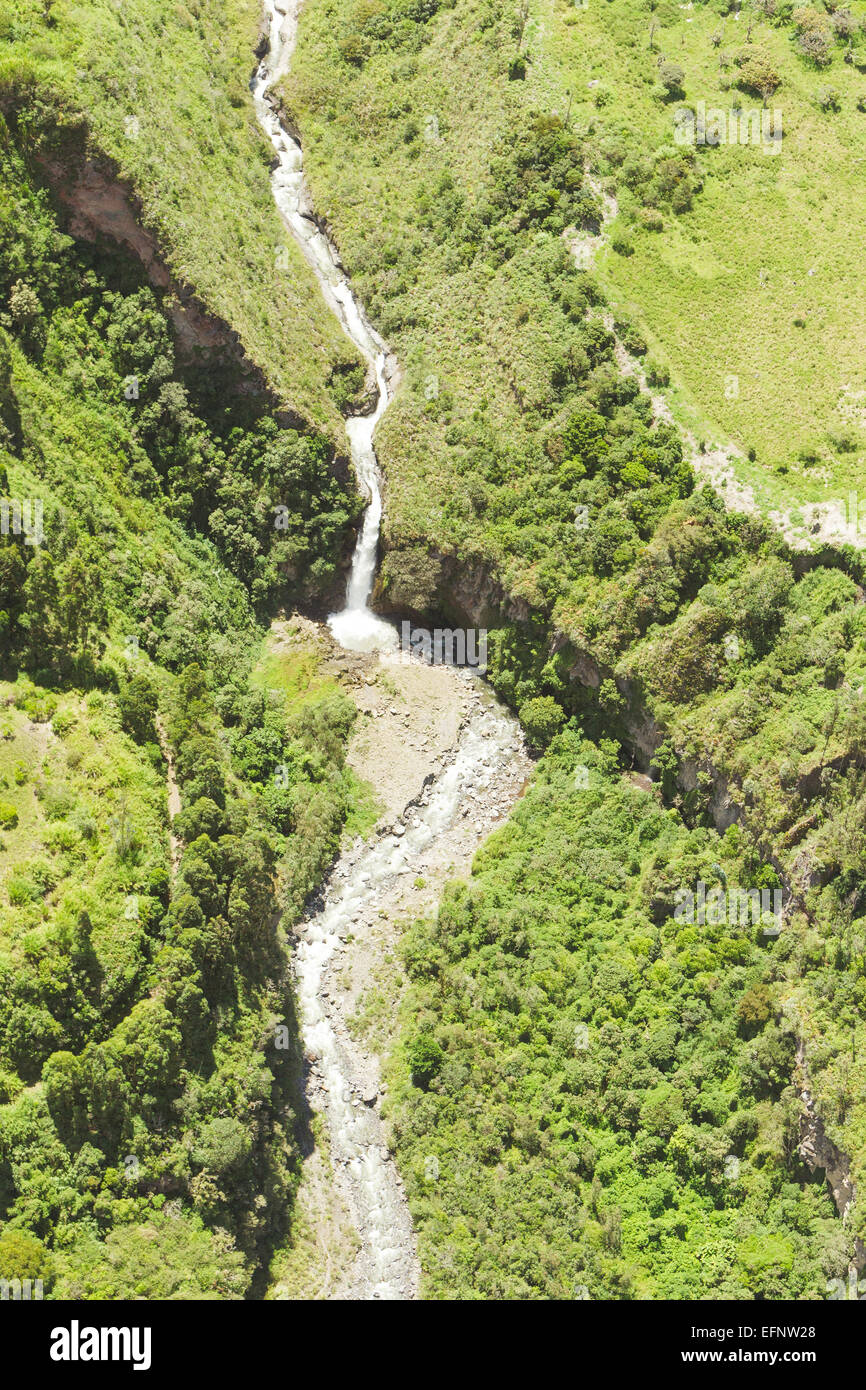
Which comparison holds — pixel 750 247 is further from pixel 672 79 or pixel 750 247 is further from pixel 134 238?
pixel 134 238

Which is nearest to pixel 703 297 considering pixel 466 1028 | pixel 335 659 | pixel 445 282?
pixel 445 282

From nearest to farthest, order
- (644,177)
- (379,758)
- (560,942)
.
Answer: (560,942)
(379,758)
(644,177)

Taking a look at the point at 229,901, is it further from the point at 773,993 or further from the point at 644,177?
the point at 644,177

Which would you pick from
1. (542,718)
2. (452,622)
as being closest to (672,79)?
(452,622)

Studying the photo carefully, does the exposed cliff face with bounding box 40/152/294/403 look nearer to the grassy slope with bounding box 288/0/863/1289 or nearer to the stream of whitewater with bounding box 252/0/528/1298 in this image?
the stream of whitewater with bounding box 252/0/528/1298

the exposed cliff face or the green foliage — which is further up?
the exposed cliff face

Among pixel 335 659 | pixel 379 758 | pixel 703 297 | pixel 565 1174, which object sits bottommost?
pixel 565 1174

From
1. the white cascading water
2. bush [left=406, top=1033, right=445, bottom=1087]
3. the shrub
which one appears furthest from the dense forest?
the white cascading water
